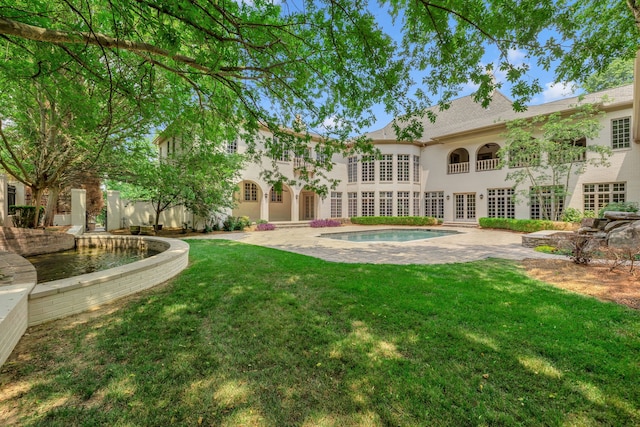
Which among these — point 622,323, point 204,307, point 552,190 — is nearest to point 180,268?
point 204,307

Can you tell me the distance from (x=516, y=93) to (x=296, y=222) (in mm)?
18021

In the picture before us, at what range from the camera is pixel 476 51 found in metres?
4.48

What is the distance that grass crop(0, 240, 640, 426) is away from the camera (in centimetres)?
207

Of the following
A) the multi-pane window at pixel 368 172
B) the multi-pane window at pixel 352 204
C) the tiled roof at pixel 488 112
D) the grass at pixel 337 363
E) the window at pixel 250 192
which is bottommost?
the grass at pixel 337 363

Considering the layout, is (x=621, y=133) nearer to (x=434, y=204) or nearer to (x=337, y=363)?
(x=434, y=204)

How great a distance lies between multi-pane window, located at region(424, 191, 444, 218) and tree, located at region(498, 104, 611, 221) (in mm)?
5328

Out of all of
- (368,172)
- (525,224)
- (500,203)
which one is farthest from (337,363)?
(368,172)

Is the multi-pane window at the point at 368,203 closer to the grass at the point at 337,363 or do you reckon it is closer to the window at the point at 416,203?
the window at the point at 416,203

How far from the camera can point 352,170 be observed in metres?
24.1

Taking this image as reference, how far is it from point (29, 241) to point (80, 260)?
6.33 feet

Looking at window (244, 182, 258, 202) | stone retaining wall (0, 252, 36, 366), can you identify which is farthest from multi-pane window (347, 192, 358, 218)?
stone retaining wall (0, 252, 36, 366)

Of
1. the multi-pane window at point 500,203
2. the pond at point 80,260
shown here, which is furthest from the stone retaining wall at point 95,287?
the multi-pane window at point 500,203

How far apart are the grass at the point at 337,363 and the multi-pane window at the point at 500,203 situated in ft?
54.9

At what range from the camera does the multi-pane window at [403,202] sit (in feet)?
75.7
